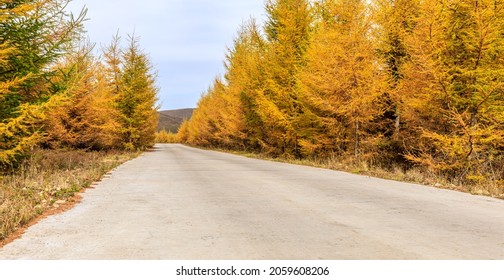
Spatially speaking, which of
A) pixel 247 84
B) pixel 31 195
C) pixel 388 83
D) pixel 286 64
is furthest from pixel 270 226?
pixel 247 84

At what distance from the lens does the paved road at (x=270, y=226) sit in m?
4.33

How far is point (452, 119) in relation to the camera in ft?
37.5

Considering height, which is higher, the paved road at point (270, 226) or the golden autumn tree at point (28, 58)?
the golden autumn tree at point (28, 58)

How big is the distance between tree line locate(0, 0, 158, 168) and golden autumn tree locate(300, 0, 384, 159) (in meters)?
9.83

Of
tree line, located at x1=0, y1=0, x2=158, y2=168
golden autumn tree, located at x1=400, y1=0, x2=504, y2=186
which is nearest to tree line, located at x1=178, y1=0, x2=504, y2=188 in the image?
golden autumn tree, located at x1=400, y1=0, x2=504, y2=186

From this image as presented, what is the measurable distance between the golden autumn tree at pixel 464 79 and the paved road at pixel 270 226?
3.12 metres

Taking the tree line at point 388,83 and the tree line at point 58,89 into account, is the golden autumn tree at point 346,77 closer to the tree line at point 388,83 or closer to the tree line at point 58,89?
the tree line at point 388,83

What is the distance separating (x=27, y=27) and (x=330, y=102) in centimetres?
1158

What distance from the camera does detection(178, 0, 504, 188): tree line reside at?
11.4 meters

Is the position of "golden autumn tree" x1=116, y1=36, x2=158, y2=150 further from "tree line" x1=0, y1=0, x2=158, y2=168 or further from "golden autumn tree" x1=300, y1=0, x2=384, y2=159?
"golden autumn tree" x1=300, y1=0, x2=384, y2=159

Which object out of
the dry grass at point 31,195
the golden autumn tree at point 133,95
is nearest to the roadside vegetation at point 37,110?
the dry grass at point 31,195

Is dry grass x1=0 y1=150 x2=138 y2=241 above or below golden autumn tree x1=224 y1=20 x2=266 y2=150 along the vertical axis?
below

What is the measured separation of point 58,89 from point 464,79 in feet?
41.7

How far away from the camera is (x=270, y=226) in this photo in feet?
18.4
